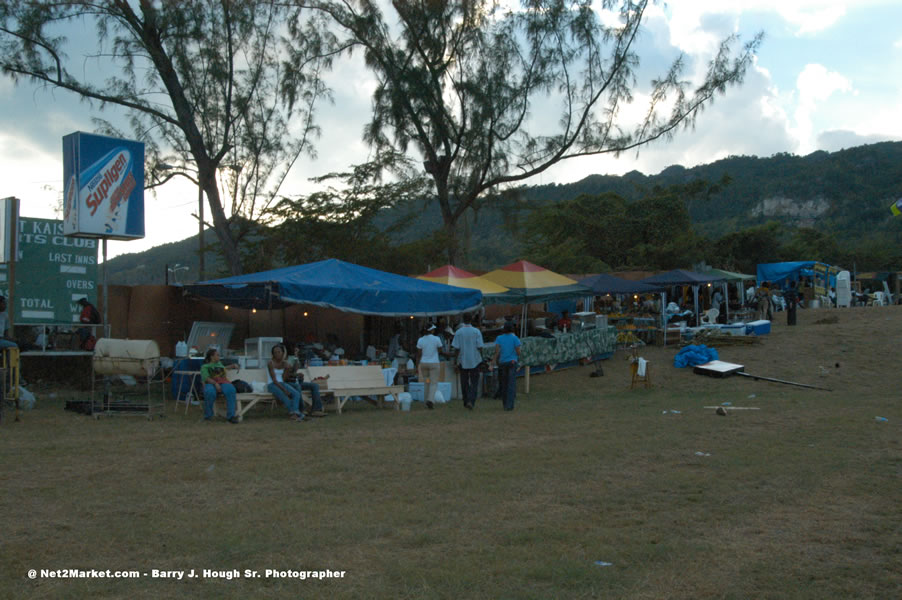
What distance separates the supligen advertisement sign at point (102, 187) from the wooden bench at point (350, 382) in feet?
13.2

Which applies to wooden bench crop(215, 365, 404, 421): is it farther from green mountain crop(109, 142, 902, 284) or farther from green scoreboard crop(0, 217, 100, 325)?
green mountain crop(109, 142, 902, 284)

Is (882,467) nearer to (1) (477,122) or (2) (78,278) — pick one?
(2) (78,278)

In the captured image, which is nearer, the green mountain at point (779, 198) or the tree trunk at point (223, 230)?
the tree trunk at point (223, 230)

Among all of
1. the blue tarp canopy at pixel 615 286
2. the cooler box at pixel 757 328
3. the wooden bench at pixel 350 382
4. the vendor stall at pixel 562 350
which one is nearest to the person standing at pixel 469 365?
the wooden bench at pixel 350 382

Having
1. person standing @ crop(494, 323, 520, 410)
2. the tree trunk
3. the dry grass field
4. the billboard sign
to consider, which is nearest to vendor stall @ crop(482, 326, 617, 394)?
person standing @ crop(494, 323, 520, 410)

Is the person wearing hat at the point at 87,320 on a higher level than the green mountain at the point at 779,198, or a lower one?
Answer: lower

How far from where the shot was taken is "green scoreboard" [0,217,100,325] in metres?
13.9

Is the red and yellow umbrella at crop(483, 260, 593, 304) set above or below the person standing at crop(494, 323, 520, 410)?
above

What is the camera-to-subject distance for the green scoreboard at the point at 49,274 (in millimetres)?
13875

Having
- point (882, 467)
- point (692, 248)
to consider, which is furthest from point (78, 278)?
point (692, 248)

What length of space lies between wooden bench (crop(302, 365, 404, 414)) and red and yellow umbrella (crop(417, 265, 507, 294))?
5.17 m

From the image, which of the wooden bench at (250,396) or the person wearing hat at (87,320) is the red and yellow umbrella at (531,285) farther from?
the person wearing hat at (87,320)

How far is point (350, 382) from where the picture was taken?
1234cm

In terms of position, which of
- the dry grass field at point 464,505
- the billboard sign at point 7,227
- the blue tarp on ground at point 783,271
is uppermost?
the blue tarp on ground at point 783,271
